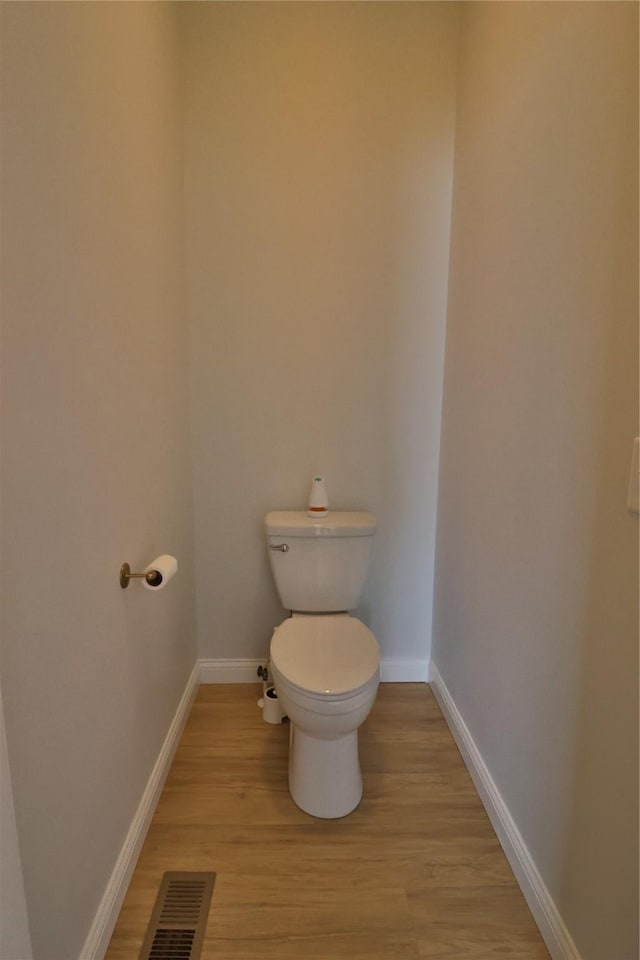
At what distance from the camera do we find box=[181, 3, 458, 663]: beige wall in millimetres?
1981

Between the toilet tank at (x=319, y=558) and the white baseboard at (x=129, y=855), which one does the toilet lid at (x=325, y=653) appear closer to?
the toilet tank at (x=319, y=558)

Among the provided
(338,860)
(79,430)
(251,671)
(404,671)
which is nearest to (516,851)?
(338,860)

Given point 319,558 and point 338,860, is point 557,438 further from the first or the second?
point 338,860

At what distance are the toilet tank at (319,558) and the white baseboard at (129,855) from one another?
1.91ft

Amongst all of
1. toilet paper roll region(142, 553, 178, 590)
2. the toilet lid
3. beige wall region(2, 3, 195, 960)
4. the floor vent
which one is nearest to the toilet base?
the toilet lid

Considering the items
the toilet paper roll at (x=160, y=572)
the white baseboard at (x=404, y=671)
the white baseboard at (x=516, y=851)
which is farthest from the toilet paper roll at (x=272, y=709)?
the toilet paper roll at (x=160, y=572)

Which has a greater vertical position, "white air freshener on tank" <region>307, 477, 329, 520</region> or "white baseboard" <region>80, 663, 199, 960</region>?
"white air freshener on tank" <region>307, 477, 329, 520</region>

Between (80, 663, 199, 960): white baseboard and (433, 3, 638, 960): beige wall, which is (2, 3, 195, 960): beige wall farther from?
(433, 3, 638, 960): beige wall

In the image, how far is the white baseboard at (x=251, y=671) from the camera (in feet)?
7.80

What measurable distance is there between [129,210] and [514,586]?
1.35 meters

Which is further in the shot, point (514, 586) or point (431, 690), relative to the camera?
point (431, 690)

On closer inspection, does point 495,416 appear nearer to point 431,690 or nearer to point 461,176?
point 461,176

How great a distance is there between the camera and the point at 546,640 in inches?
51.6

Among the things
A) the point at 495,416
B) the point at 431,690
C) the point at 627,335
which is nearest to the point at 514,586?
the point at 495,416
